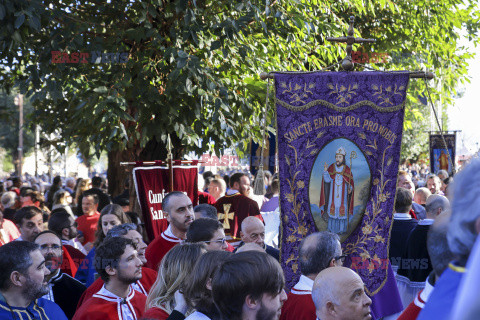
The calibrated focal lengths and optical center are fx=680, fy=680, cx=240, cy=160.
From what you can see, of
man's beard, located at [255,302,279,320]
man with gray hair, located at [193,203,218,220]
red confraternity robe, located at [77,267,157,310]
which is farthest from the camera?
man with gray hair, located at [193,203,218,220]

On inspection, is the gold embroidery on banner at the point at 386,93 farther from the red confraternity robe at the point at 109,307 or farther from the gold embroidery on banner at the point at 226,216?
the gold embroidery on banner at the point at 226,216

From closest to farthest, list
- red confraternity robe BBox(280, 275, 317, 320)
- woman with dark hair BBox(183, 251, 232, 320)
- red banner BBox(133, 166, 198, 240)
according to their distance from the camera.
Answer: woman with dark hair BBox(183, 251, 232, 320), red confraternity robe BBox(280, 275, 317, 320), red banner BBox(133, 166, 198, 240)

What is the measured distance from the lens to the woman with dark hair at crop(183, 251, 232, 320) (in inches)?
144

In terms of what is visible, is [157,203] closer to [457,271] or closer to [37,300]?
[37,300]

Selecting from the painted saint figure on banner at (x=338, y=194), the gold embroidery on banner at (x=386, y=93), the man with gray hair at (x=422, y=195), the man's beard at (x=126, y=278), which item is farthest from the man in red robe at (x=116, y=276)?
the man with gray hair at (x=422, y=195)

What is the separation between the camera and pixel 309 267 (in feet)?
14.7

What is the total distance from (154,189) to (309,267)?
4346 millimetres

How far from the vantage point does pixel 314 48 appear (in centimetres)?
1179

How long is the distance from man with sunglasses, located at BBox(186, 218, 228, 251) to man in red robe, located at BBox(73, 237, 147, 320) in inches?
25.6

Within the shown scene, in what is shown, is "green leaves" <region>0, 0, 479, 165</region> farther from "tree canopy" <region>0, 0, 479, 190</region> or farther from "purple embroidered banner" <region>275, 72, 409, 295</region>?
"purple embroidered banner" <region>275, 72, 409, 295</region>

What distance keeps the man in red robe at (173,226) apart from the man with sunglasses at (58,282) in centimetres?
102

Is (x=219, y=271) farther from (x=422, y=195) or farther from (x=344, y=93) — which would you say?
(x=422, y=195)

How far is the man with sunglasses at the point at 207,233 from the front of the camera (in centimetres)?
527

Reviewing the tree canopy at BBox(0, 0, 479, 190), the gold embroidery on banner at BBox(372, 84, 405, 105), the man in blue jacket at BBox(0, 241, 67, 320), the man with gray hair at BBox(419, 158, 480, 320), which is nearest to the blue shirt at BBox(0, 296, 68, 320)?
the man in blue jacket at BBox(0, 241, 67, 320)
